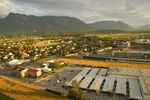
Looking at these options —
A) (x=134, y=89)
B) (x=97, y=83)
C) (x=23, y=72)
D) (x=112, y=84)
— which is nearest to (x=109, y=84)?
(x=112, y=84)

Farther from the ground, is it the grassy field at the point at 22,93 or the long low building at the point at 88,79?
the long low building at the point at 88,79

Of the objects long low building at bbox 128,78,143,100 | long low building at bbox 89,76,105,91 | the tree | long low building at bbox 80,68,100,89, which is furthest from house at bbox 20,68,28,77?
long low building at bbox 128,78,143,100

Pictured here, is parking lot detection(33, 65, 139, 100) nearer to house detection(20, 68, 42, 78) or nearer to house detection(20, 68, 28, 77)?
house detection(20, 68, 42, 78)

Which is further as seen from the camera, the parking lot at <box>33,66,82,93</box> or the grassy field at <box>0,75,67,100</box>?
the parking lot at <box>33,66,82,93</box>

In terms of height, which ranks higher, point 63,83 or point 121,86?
point 121,86

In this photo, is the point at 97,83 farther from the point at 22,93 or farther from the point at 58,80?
the point at 22,93

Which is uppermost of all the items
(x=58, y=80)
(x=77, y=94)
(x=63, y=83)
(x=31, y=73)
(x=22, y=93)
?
(x=77, y=94)

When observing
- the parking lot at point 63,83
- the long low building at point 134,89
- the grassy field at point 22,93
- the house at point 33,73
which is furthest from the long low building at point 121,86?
the house at point 33,73

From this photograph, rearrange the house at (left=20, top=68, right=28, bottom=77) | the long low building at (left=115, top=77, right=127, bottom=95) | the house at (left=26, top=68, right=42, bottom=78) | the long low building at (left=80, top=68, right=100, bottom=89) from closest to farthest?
the long low building at (left=115, top=77, right=127, bottom=95) → the long low building at (left=80, top=68, right=100, bottom=89) → the house at (left=26, top=68, right=42, bottom=78) → the house at (left=20, top=68, right=28, bottom=77)

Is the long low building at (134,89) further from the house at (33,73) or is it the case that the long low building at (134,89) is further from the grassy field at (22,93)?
the house at (33,73)
